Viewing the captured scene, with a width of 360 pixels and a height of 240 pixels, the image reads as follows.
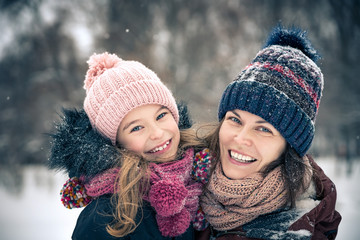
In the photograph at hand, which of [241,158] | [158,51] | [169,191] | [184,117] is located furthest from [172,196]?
[158,51]

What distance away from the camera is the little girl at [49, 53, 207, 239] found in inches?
58.1

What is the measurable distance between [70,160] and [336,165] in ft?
21.1

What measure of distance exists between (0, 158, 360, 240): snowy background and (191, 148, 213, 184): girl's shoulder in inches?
88.2

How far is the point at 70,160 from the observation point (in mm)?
1611

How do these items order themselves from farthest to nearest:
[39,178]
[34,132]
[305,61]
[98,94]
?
1. [34,132]
2. [39,178]
3. [98,94]
4. [305,61]

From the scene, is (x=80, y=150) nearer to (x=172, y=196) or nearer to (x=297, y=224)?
(x=172, y=196)


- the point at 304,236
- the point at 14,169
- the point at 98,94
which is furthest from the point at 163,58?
the point at 304,236

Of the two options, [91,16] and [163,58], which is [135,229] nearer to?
[163,58]

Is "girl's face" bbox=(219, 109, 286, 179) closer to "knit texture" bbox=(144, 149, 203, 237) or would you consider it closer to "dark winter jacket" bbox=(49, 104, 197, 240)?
"knit texture" bbox=(144, 149, 203, 237)

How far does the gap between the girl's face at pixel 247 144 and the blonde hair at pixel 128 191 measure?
0.51m

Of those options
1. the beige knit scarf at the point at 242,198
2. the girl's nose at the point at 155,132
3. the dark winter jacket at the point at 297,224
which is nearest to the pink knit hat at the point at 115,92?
the girl's nose at the point at 155,132

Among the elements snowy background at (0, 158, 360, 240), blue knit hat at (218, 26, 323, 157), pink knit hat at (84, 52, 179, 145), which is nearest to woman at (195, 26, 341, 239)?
blue knit hat at (218, 26, 323, 157)

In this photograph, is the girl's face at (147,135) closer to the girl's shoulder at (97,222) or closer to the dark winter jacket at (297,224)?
the girl's shoulder at (97,222)

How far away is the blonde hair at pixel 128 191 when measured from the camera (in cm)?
146
